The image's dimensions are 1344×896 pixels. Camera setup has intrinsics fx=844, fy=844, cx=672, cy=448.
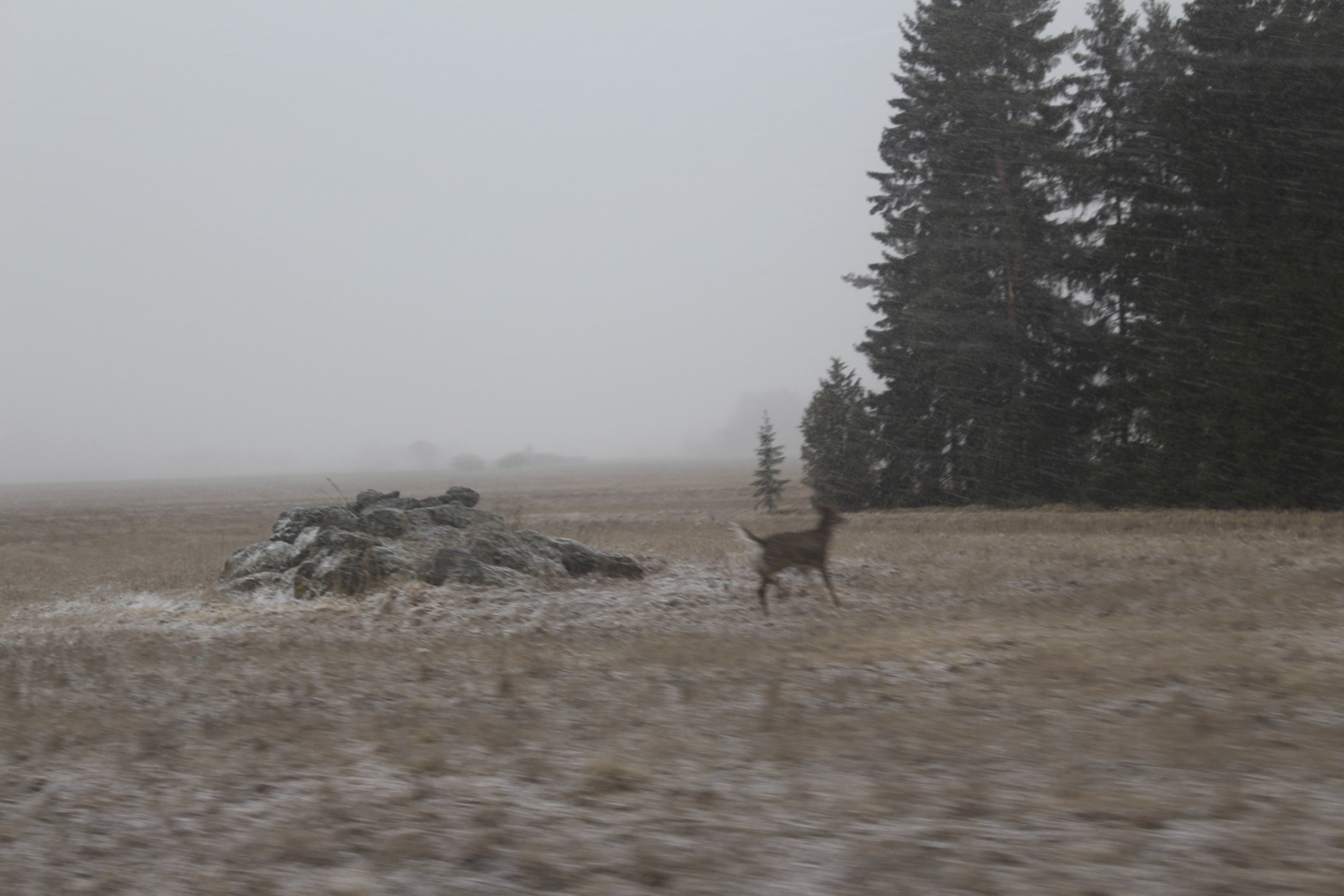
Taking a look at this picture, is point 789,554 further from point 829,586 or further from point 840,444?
point 840,444

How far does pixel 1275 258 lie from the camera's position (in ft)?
66.1

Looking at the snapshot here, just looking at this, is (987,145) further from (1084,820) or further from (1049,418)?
(1084,820)

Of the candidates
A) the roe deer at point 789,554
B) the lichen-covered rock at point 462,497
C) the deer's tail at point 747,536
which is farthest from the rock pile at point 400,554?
the deer's tail at point 747,536

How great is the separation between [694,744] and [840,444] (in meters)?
30.1

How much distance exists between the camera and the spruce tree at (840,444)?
3341cm

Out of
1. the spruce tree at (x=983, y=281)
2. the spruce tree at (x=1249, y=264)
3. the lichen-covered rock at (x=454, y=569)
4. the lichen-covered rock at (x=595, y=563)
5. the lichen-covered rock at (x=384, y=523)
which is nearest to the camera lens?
the lichen-covered rock at (x=454, y=569)

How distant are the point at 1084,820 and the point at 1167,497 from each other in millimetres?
22542

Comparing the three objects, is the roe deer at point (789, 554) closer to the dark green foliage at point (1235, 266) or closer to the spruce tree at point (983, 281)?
the dark green foliage at point (1235, 266)

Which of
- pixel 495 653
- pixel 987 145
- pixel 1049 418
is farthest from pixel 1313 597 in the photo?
pixel 987 145

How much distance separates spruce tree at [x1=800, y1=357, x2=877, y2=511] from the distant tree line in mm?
101

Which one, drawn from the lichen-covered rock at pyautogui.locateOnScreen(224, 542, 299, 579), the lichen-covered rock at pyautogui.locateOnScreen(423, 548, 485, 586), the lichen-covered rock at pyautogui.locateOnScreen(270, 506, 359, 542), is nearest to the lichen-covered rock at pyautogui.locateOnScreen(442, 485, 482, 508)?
the lichen-covered rock at pyautogui.locateOnScreen(270, 506, 359, 542)

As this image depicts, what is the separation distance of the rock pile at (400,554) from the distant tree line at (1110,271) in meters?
16.3

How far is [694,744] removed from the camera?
16.8 feet

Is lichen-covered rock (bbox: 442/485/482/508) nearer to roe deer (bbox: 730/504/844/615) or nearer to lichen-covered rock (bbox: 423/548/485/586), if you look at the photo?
lichen-covered rock (bbox: 423/548/485/586)
